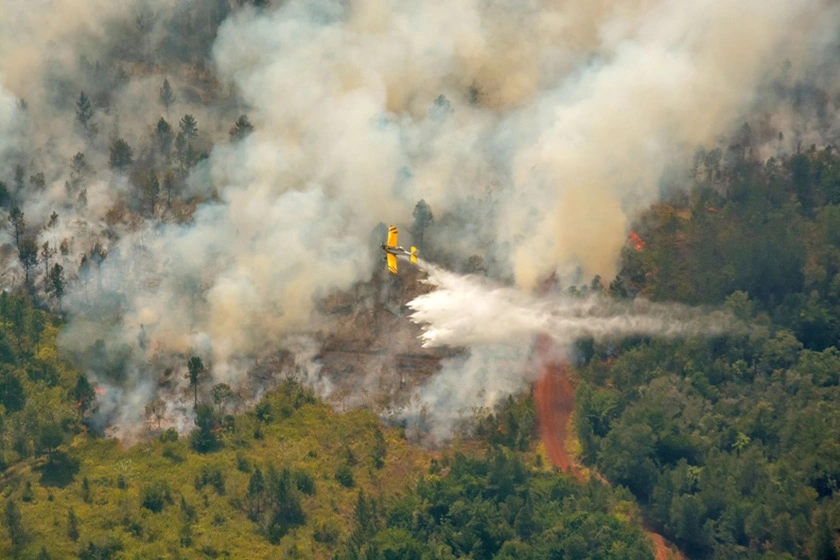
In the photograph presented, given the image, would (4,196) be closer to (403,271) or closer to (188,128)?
(188,128)

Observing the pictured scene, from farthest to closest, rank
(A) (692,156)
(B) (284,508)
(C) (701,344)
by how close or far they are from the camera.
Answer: (A) (692,156) → (C) (701,344) → (B) (284,508)

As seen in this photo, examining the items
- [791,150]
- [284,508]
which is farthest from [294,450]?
[791,150]

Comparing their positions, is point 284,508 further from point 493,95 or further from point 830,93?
point 830,93

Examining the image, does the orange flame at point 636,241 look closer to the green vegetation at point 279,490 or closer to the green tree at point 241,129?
the green vegetation at point 279,490

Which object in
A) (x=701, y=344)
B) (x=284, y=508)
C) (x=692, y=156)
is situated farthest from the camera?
(x=692, y=156)

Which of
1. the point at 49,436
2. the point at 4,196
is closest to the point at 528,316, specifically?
the point at 49,436

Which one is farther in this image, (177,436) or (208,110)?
(208,110)
